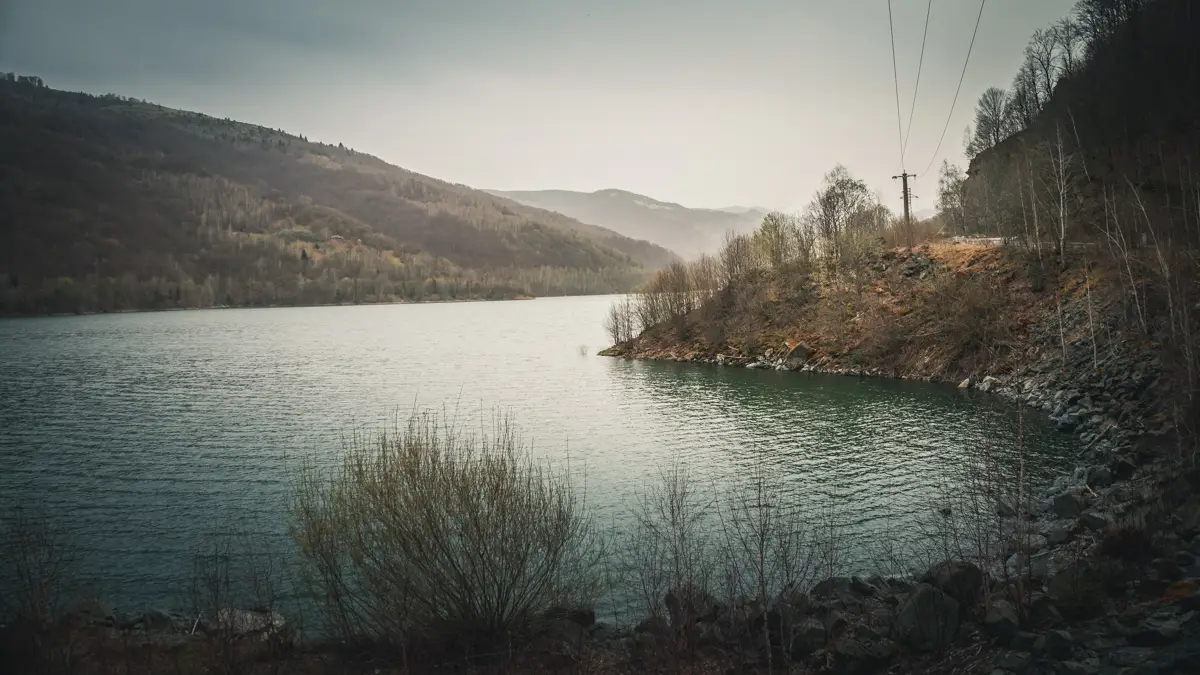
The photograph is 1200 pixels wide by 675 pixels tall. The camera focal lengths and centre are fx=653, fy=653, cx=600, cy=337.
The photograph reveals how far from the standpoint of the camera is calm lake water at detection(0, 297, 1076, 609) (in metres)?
20.5

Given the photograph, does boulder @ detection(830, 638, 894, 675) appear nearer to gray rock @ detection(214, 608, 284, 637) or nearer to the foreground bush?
the foreground bush

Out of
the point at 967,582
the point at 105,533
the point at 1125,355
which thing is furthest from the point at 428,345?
the point at 967,582

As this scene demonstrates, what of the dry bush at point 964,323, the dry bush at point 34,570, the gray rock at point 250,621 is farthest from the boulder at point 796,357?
the dry bush at point 34,570

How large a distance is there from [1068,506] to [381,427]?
29057 millimetres

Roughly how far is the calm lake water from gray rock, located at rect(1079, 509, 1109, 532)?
2.72 meters

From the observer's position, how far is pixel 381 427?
33969mm

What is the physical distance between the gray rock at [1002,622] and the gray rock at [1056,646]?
2.64ft

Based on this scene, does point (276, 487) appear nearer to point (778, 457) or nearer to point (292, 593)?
point (292, 593)

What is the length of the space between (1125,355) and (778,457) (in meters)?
17.9

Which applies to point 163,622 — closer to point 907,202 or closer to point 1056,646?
point 1056,646

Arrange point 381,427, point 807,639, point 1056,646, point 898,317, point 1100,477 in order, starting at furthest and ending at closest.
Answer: point 898,317
point 381,427
point 1100,477
point 807,639
point 1056,646

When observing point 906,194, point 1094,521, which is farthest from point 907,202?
point 1094,521

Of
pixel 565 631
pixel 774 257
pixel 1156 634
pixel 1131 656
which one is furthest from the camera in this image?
pixel 774 257

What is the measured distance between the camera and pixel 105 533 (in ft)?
64.1
